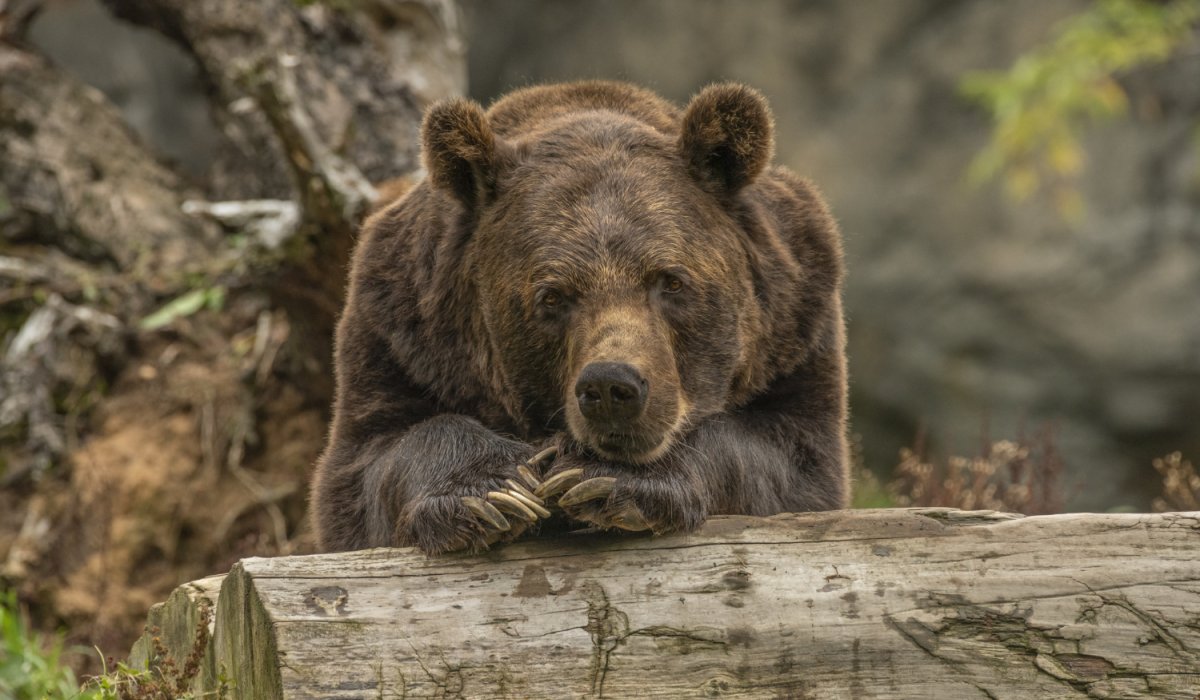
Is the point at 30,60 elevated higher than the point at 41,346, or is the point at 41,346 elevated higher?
the point at 30,60

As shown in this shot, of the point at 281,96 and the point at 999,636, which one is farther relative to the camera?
the point at 281,96

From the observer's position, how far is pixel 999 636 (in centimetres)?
354

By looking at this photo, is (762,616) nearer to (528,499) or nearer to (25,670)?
(528,499)

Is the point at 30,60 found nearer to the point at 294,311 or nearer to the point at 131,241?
the point at 131,241

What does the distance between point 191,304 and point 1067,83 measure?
710 centimetres

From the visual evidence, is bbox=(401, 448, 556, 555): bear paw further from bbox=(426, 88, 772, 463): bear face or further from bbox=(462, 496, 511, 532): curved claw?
bbox=(426, 88, 772, 463): bear face

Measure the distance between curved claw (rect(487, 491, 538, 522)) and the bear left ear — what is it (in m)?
1.46

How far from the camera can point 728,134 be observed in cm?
446

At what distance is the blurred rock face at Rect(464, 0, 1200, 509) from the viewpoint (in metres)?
12.7

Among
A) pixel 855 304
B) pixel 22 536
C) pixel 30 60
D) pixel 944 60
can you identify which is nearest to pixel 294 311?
pixel 22 536

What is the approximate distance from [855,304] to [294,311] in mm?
7383

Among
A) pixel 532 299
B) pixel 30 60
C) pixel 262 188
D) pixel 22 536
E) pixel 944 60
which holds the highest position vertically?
pixel 944 60

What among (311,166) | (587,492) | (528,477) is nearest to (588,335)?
(528,477)

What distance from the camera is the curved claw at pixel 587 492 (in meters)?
3.65
